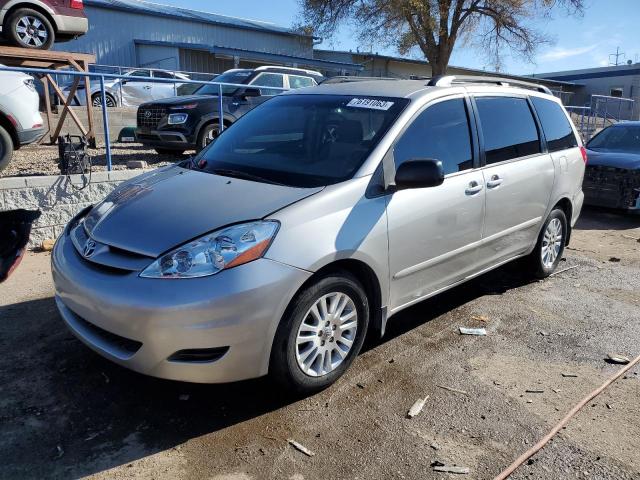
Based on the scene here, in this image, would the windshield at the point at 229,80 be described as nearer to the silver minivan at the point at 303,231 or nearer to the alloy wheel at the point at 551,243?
the silver minivan at the point at 303,231

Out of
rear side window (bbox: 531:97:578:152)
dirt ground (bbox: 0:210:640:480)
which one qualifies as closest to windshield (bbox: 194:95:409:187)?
A: dirt ground (bbox: 0:210:640:480)

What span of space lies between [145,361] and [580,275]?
15.6ft

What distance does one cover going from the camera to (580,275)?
19.0 ft

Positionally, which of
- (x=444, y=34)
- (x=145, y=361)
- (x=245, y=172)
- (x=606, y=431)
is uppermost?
(x=444, y=34)

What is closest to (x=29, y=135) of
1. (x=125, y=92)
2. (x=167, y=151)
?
(x=167, y=151)

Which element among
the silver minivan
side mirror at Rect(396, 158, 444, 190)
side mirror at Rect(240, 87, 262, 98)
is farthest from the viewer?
side mirror at Rect(240, 87, 262, 98)

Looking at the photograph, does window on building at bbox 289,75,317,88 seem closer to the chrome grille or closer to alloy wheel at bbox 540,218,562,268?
the chrome grille

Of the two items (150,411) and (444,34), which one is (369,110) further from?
(444,34)

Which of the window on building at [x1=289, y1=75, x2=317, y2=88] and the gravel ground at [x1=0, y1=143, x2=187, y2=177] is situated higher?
the window on building at [x1=289, y1=75, x2=317, y2=88]

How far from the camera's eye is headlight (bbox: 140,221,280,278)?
2.74 m

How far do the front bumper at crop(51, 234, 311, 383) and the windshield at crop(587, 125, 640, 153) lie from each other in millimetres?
8511

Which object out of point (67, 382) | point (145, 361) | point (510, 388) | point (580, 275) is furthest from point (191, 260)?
point (580, 275)

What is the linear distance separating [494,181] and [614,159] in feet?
17.9

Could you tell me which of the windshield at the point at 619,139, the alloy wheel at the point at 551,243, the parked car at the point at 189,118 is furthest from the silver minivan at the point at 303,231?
the windshield at the point at 619,139
